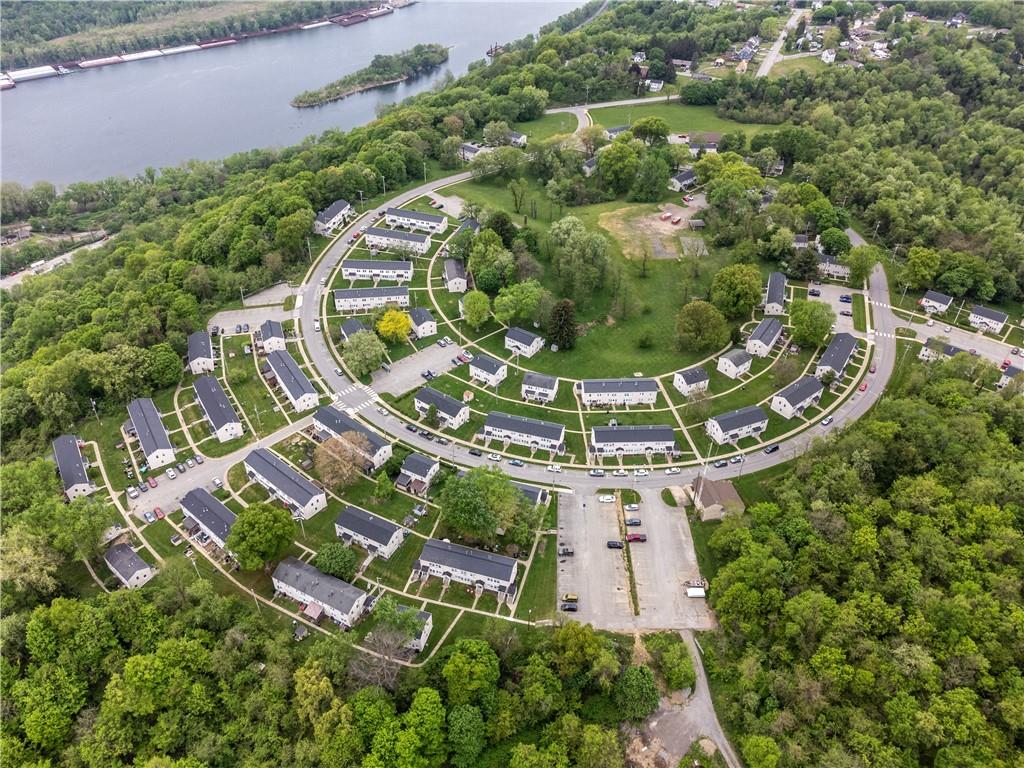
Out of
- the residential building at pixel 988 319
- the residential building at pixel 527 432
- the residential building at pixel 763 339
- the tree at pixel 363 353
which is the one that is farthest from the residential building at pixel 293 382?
the residential building at pixel 988 319

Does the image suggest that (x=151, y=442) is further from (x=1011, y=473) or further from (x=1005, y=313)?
(x=1005, y=313)

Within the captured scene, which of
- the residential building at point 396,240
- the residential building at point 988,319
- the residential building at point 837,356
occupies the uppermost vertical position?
the residential building at point 396,240

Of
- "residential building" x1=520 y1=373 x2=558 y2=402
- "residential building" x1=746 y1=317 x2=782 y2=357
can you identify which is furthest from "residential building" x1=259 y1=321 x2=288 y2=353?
"residential building" x1=746 y1=317 x2=782 y2=357

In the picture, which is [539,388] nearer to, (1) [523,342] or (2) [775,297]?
(1) [523,342]

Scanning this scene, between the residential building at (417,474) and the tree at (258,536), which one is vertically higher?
the tree at (258,536)

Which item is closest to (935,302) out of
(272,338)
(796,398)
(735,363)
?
(796,398)

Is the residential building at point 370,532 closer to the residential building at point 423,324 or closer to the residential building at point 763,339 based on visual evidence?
the residential building at point 423,324

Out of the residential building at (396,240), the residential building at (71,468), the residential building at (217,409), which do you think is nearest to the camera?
the residential building at (71,468)

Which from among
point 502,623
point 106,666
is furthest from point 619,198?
point 106,666

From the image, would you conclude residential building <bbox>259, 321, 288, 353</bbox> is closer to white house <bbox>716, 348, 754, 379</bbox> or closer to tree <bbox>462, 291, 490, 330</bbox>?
tree <bbox>462, 291, 490, 330</bbox>
